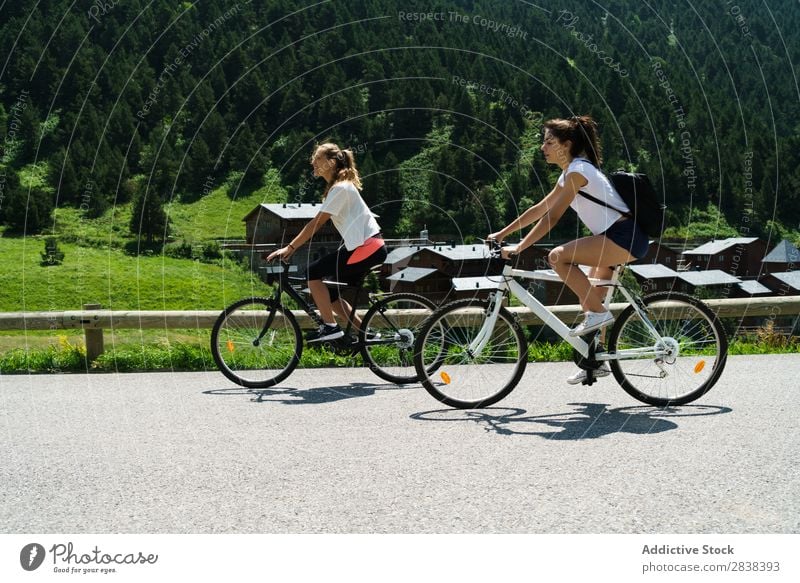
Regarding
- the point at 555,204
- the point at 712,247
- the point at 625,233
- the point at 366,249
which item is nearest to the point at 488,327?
the point at 555,204

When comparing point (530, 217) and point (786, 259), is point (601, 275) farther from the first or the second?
point (786, 259)

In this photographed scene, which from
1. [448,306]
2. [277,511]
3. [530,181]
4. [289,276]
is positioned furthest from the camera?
[530,181]

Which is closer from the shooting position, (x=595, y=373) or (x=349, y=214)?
(x=595, y=373)

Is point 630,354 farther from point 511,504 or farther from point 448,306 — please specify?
point 511,504

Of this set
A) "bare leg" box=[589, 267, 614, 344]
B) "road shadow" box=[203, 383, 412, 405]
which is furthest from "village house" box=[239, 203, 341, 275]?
"bare leg" box=[589, 267, 614, 344]

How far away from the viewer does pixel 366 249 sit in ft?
22.2

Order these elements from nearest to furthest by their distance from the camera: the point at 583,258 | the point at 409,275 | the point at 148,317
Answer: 1. the point at 583,258
2. the point at 409,275
3. the point at 148,317

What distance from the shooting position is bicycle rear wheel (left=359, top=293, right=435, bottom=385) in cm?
712

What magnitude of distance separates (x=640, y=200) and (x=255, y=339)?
3.59 meters

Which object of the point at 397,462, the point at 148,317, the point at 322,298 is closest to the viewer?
the point at 397,462

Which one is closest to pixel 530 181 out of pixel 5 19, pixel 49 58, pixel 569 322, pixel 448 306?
pixel 569 322

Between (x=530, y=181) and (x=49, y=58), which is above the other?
(x=49, y=58)

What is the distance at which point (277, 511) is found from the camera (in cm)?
364

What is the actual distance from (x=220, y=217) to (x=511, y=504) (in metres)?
99.1
